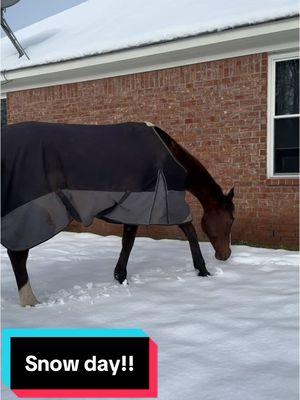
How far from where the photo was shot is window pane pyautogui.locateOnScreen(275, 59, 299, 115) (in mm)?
6688

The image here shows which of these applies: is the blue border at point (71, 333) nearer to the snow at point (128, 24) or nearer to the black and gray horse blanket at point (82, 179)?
the black and gray horse blanket at point (82, 179)

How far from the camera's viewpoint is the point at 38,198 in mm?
3676

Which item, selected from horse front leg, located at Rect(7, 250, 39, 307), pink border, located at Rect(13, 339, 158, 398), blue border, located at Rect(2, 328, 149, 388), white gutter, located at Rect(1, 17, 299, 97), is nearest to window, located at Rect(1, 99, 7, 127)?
white gutter, located at Rect(1, 17, 299, 97)

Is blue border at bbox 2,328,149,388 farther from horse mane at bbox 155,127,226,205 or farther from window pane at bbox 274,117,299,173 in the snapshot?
window pane at bbox 274,117,299,173

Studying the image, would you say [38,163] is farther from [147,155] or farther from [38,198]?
[147,155]

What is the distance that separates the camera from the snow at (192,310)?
7.74 ft

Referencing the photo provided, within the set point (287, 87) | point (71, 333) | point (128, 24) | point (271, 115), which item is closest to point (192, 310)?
point (71, 333)

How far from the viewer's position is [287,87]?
22.2 ft

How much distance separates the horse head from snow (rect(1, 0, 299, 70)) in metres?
2.88

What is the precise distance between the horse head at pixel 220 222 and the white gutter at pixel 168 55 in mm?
2755

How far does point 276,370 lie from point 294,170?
4786 millimetres

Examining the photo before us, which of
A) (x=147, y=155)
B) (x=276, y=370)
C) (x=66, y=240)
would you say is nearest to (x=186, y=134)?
(x=66, y=240)

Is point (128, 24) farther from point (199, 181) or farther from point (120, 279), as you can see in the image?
point (120, 279)

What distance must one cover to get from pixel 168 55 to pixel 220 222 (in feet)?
11.9
